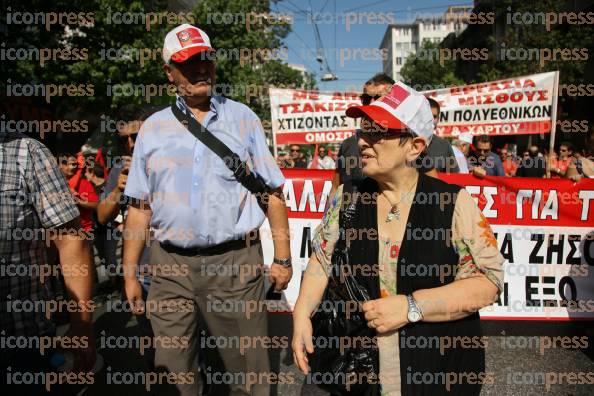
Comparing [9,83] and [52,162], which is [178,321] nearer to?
[52,162]

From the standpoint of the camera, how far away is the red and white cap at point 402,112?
1.89 metres

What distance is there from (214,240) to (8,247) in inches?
40.0

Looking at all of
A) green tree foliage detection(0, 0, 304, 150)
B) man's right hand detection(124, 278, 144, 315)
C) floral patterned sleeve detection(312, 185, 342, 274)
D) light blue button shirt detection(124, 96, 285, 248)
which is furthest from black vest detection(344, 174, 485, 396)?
green tree foliage detection(0, 0, 304, 150)

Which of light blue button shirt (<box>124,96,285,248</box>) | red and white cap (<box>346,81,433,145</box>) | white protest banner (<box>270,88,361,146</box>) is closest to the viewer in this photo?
red and white cap (<box>346,81,433,145</box>)

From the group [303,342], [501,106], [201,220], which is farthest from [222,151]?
[501,106]

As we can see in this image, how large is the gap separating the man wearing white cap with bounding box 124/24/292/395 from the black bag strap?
1 centimetres

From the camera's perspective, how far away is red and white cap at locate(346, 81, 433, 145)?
1895 millimetres

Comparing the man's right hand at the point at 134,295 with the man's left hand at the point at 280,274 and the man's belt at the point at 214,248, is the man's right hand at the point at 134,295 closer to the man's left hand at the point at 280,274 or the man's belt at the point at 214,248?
the man's belt at the point at 214,248

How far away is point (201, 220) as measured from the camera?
261 cm

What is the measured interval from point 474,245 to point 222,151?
4.69 feet

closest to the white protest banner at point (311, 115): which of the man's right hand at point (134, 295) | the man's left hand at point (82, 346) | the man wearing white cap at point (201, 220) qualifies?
the man wearing white cap at point (201, 220)

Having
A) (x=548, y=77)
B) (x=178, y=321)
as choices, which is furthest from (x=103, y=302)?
(x=548, y=77)

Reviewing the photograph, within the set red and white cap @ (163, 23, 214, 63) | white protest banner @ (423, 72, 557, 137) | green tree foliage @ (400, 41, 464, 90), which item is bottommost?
red and white cap @ (163, 23, 214, 63)

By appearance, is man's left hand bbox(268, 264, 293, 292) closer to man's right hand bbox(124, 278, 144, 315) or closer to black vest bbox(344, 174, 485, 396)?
man's right hand bbox(124, 278, 144, 315)
